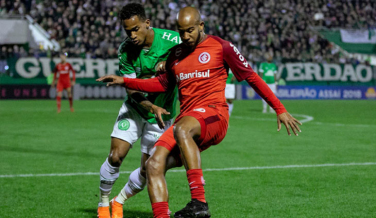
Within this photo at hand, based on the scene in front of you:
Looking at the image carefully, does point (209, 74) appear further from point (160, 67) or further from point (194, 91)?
point (160, 67)

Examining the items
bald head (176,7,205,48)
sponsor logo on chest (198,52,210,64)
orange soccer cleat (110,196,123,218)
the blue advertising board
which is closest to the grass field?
orange soccer cleat (110,196,123,218)

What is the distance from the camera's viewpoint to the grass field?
5777mm

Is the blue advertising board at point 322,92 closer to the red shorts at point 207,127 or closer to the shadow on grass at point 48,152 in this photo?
the shadow on grass at point 48,152

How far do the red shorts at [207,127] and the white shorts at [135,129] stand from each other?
1.03 meters

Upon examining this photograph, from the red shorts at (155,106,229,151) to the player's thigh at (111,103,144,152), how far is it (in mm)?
1025

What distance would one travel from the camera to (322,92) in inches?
1335

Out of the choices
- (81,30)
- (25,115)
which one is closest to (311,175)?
(25,115)

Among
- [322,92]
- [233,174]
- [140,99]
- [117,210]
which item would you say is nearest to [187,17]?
[140,99]

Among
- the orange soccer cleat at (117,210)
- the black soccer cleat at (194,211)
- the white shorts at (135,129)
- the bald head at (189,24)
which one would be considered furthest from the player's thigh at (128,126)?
the black soccer cleat at (194,211)

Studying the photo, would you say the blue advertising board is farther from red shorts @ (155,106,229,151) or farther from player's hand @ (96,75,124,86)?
red shorts @ (155,106,229,151)

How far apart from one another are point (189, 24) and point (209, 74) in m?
0.47

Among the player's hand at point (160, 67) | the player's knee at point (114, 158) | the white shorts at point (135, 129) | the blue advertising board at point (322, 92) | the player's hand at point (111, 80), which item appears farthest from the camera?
the blue advertising board at point (322, 92)

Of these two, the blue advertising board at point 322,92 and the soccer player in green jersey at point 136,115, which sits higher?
the soccer player in green jersey at point 136,115

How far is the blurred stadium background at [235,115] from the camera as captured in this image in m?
6.30
